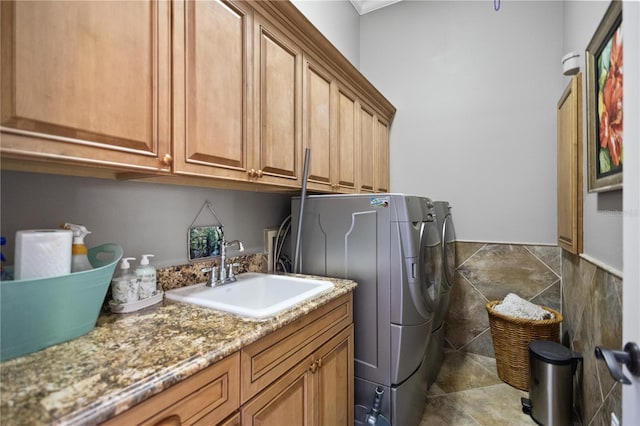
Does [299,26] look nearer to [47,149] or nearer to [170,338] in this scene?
[47,149]

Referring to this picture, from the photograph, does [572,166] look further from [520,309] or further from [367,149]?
[367,149]

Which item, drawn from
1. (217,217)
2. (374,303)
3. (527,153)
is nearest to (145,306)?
(217,217)

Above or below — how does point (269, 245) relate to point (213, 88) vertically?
below

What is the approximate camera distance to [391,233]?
63.4 inches

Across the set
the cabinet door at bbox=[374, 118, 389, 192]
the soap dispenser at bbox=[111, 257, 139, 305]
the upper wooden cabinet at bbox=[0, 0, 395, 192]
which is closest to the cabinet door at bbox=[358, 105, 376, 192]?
the cabinet door at bbox=[374, 118, 389, 192]

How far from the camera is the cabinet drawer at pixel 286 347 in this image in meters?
0.94

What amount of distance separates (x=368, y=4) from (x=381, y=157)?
1.62 meters

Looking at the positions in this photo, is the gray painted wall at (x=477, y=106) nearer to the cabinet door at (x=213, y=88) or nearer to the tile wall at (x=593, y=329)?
the tile wall at (x=593, y=329)

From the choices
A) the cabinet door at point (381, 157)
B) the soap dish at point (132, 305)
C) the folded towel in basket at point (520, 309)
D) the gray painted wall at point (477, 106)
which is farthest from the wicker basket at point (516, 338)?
the soap dish at point (132, 305)

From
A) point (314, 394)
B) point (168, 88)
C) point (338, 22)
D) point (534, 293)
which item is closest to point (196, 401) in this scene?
point (314, 394)

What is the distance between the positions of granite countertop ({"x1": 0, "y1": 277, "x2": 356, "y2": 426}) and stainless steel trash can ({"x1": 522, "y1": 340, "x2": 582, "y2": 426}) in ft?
5.41

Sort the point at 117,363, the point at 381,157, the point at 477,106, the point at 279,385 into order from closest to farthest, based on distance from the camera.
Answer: the point at 117,363 < the point at 279,385 < the point at 477,106 < the point at 381,157

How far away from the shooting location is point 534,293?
247cm

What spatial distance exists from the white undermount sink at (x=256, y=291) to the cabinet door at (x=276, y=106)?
1.74ft
